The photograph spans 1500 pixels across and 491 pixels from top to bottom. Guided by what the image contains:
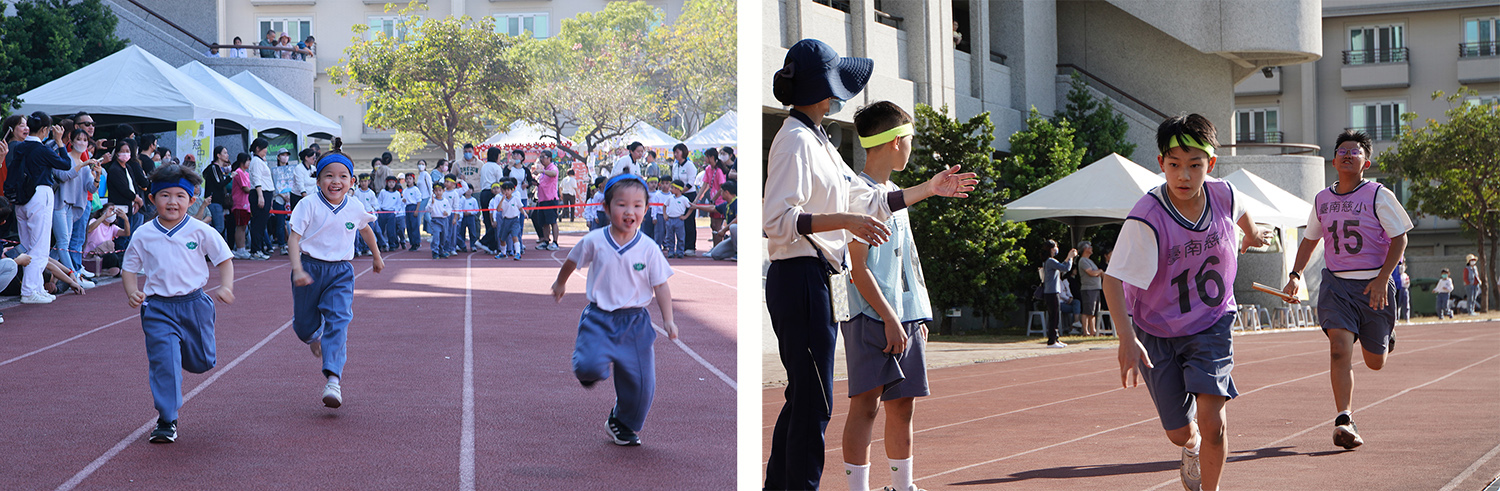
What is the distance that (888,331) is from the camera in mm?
3926

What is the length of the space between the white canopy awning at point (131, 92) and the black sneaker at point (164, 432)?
5.53 m

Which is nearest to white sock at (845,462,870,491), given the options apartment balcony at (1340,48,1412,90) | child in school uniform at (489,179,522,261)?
child in school uniform at (489,179,522,261)

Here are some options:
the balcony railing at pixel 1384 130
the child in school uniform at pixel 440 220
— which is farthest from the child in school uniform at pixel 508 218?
the balcony railing at pixel 1384 130

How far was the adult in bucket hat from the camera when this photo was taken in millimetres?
3715

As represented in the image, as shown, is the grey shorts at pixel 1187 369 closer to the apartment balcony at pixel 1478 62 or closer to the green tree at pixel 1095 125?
the apartment balcony at pixel 1478 62

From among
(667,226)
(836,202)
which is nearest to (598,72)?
(667,226)

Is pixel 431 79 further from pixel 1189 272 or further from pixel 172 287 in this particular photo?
pixel 1189 272

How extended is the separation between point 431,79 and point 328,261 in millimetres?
12277

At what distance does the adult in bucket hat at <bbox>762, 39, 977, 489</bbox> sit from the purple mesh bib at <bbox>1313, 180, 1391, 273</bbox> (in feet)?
11.4

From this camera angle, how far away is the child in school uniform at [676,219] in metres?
18.1

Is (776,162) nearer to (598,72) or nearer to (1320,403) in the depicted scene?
(1320,403)

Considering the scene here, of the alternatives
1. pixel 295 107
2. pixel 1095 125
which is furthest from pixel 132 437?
pixel 1095 125

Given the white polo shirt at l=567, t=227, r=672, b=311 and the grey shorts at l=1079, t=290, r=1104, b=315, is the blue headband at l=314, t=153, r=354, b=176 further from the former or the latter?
the grey shorts at l=1079, t=290, r=1104, b=315

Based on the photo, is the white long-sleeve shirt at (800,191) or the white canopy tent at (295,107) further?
the white canopy tent at (295,107)
